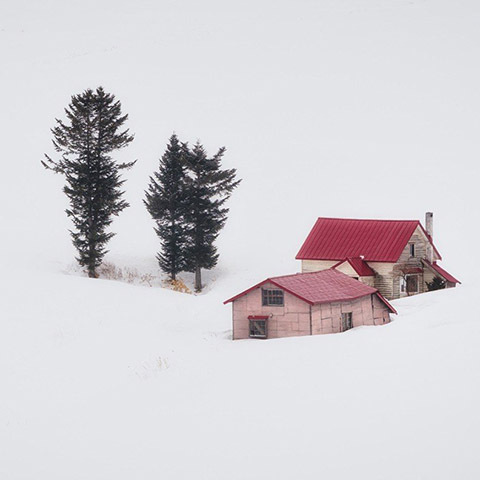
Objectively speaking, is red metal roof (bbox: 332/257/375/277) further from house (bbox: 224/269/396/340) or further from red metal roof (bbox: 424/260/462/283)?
house (bbox: 224/269/396/340)

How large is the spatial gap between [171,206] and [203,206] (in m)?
2.35

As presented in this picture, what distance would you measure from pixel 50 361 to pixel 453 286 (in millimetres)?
32432

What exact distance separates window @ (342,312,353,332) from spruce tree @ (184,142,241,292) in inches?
729

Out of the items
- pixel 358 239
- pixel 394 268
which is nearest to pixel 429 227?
pixel 358 239

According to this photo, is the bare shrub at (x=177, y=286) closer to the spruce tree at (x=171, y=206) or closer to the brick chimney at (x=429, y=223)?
the spruce tree at (x=171, y=206)

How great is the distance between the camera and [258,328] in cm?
3759

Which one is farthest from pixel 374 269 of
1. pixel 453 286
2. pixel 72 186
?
pixel 72 186

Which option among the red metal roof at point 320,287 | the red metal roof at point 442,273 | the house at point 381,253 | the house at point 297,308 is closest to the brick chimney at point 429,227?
the house at point 381,253

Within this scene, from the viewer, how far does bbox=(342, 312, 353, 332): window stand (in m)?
38.2

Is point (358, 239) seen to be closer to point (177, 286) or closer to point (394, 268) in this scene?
point (394, 268)

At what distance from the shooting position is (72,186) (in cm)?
5209

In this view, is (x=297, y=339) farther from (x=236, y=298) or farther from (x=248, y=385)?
(x=248, y=385)

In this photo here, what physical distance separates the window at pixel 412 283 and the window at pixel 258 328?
17604 millimetres

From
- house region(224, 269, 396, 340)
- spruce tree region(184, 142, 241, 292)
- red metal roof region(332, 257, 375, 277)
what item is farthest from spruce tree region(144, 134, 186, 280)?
house region(224, 269, 396, 340)
